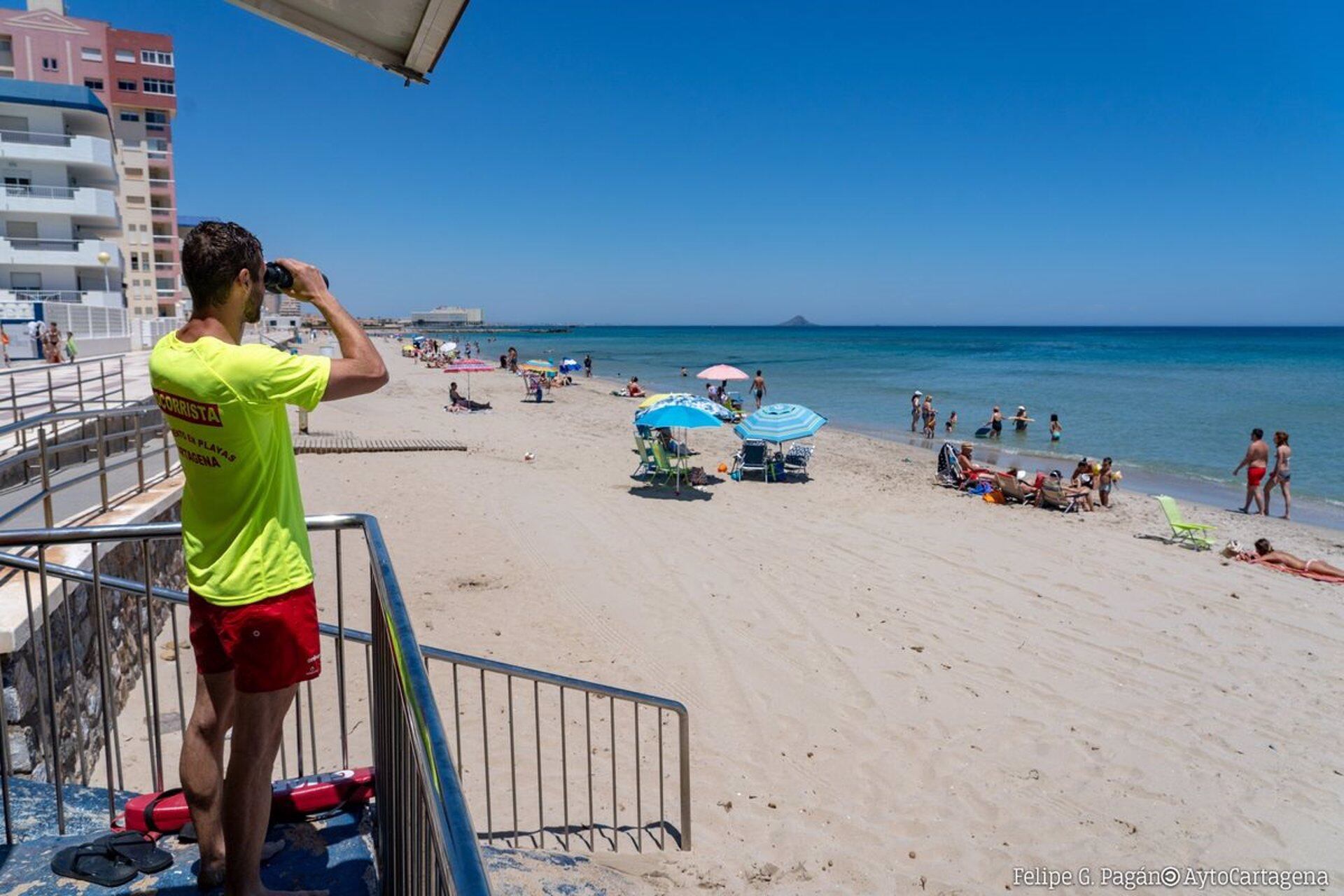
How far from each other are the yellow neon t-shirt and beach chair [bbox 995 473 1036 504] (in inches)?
560

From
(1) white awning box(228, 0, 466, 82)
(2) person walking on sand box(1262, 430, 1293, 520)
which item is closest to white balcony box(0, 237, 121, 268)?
(1) white awning box(228, 0, 466, 82)

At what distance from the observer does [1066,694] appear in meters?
6.85

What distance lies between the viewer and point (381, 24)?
287 cm

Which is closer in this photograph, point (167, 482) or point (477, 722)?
point (477, 722)

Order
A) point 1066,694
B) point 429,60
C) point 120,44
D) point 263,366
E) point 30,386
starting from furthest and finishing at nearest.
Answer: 1. point 120,44
2. point 30,386
3. point 1066,694
4. point 429,60
5. point 263,366

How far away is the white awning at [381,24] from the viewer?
8.74 ft

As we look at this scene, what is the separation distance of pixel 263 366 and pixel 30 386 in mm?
18409

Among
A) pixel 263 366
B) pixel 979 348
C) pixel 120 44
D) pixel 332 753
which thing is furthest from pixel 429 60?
pixel 979 348

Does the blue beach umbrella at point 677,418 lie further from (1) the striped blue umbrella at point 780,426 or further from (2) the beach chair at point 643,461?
(1) the striped blue umbrella at point 780,426

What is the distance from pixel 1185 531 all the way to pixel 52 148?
42362 millimetres

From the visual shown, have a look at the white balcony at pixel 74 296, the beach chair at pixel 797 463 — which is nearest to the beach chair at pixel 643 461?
the beach chair at pixel 797 463

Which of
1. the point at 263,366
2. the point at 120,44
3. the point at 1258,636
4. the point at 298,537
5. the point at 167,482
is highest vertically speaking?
the point at 120,44

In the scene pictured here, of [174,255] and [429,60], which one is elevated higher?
[174,255]

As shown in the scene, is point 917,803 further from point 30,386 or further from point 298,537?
point 30,386
